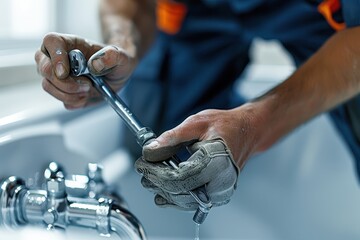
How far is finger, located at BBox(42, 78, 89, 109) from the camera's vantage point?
52 centimetres

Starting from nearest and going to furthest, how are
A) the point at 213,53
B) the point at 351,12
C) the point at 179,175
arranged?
the point at 179,175
the point at 351,12
the point at 213,53

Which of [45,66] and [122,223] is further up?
[45,66]

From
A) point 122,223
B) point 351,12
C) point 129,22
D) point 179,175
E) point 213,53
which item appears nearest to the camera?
point 179,175

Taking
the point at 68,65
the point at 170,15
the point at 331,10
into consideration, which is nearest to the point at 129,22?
the point at 170,15

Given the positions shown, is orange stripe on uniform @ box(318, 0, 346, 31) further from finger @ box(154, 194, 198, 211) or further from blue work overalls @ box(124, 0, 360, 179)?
finger @ box(154, 194, 198, 211)

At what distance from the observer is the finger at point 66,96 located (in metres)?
0.52

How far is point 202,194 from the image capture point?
44 cm

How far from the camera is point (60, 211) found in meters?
0.53

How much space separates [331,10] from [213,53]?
0.34 m

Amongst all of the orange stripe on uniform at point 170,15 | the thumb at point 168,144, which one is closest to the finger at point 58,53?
the thumb at point 168,144

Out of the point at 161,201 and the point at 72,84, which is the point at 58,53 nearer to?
the point at 72,84

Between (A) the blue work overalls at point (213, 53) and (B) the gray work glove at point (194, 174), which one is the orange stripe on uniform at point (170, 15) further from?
(B) the gray work glove at point (194, 174)

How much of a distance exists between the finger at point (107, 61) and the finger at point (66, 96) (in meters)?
0.04

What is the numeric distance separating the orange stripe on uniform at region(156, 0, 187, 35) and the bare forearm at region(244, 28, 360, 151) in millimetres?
378
